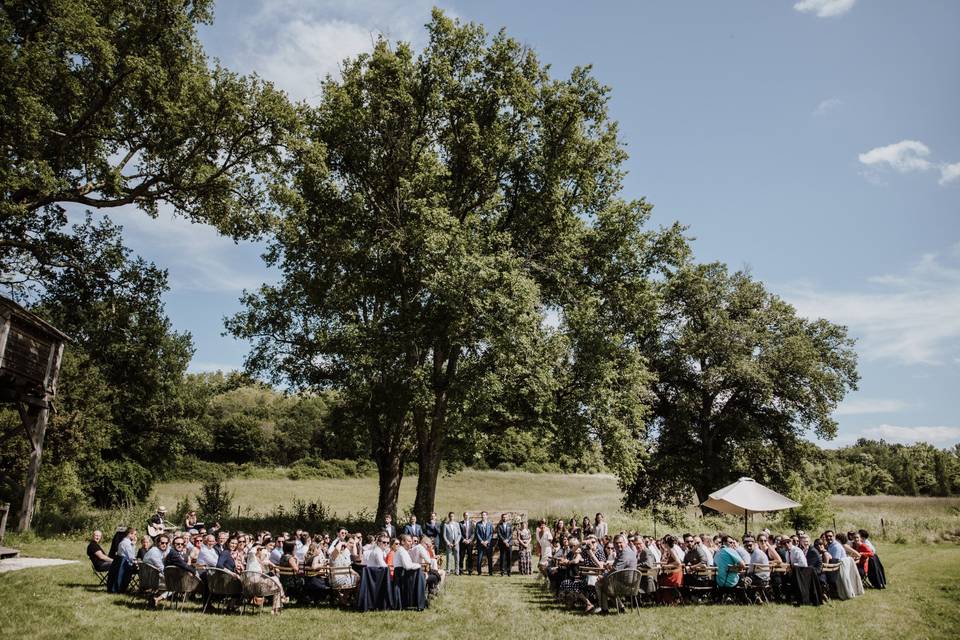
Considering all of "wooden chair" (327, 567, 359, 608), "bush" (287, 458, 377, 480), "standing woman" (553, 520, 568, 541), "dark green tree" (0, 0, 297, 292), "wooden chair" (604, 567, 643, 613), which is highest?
"dark green tree" (0, 0, 297, 292)

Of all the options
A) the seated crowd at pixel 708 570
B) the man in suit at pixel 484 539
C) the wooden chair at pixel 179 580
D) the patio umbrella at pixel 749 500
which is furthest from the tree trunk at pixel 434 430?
the wooden chair at pixel 179 580

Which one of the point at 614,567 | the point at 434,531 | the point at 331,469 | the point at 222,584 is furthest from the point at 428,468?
the point at 331,469

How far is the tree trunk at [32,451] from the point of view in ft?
62.8

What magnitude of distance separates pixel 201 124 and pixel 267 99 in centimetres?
198

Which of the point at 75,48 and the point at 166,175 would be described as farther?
the point at 166,175

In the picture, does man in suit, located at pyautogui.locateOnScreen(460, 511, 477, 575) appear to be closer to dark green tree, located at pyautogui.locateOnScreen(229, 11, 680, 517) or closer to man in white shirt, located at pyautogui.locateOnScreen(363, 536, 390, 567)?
dark green tree, located at pyautogui.locateOnScreen(229, 11, 680, 517)

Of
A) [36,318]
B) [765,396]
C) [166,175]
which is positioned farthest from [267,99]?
[765,396]

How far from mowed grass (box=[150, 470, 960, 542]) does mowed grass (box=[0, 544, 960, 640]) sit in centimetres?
1354

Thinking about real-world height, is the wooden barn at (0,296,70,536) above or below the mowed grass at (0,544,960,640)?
above

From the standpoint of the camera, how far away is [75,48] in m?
14.7

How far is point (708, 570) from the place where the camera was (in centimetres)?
1372

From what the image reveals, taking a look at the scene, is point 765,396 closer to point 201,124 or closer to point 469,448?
point 469,448

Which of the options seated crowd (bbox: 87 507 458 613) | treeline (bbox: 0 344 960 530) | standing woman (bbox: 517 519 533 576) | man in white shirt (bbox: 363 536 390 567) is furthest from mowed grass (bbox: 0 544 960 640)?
treeline (bbox: 0 344 960 530)

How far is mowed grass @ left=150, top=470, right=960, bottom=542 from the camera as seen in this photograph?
89.3 feet
